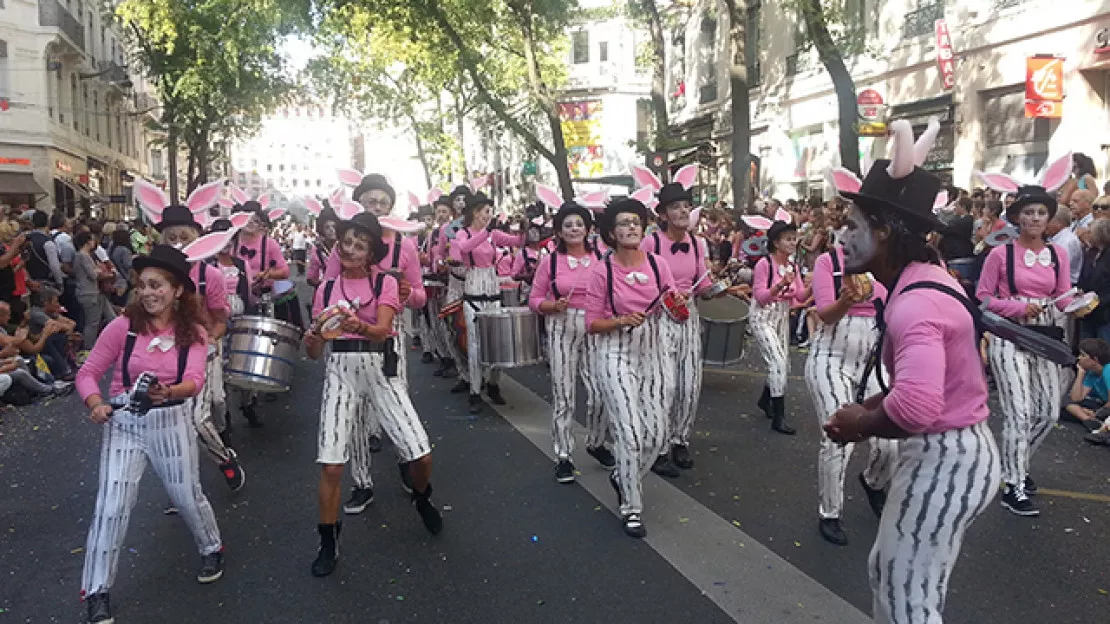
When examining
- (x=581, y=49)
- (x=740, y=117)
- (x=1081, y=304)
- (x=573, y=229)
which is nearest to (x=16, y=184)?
(x=740, y=117)

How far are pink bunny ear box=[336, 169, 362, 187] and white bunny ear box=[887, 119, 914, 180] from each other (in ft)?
15.0

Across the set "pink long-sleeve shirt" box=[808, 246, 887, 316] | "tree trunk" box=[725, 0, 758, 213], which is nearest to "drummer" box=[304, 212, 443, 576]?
"pink long-sleeve shirt" box=[808, 246, 887, 316]

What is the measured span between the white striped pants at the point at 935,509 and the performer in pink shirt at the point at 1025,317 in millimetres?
2999

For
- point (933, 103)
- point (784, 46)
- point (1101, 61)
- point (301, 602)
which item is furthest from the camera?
point (784, 46)

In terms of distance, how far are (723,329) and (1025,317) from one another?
279 cm

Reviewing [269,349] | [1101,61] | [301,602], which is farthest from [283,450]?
[1101,61]

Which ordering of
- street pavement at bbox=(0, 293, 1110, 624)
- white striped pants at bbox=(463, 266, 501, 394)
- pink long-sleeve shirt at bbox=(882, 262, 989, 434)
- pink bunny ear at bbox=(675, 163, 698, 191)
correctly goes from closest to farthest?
pink long-sleeve shirt at bbox=(882, 262, 989, 434), street pavement at bbox=(0, 293, 1110, 624), pink bunny ear at bbox=(675, 163, 698, 191), white striped pants at bbox=(463, 266, 501, 394)

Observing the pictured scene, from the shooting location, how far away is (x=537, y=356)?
301 inches

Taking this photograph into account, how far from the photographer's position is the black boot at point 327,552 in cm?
450

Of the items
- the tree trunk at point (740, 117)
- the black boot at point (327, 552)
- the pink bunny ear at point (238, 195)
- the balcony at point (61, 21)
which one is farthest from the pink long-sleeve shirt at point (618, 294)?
the balcony at point (61, 21)

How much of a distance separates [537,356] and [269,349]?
256cm

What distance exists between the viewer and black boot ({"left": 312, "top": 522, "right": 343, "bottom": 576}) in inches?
177

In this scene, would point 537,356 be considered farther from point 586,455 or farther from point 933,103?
point 933,103

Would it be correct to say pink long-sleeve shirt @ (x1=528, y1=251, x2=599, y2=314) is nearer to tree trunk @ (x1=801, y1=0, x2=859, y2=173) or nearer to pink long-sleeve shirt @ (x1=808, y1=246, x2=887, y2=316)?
pink long-sleeve shirt @ (x1=808, y1=246, x2=887, y2=316)
